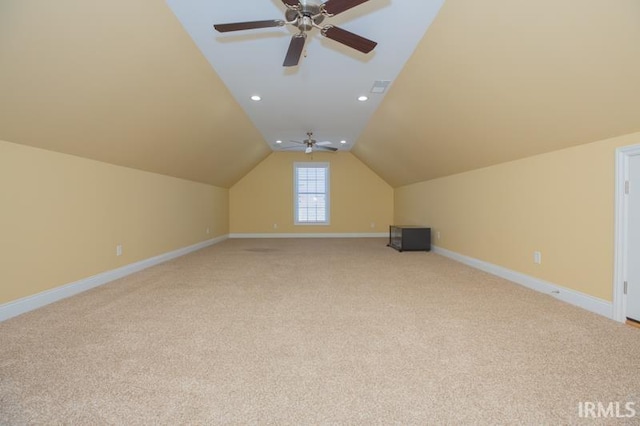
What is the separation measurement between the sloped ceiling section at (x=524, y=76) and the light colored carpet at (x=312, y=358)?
161 centimetres

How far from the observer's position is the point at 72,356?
1.76 meters

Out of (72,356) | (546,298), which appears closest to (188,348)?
(72,356)

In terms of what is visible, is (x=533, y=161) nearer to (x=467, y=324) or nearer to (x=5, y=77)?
(x=467, y=324)

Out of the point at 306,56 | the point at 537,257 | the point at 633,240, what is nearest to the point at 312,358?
the point at 306,56

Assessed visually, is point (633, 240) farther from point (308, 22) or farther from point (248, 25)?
point (248, 25)

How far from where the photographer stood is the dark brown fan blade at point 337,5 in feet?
5.84

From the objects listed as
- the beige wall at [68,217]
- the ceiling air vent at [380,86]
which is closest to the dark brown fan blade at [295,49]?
the ceiling air vent at [380,86]

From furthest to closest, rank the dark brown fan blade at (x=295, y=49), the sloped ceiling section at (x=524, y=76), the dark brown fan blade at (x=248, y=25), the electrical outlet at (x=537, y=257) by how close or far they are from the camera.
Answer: the electrical outlet at (x=537, y=257)
the dark brown fan blade at (x=295, y=49)
the dark brown fan blade at (x=248, y=25)
the sloped ceiling section at (x=524, y=76)

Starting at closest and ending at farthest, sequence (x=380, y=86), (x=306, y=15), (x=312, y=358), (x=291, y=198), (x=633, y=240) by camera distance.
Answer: (x=312, y=358)
(x=306, y=15)
(x=633, y=240)
(x=380, y=86)
(x=291, y=198)

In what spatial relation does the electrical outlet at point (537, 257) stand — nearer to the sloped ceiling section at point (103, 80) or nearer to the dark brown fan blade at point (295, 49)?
the dark brown fan blade at point (295, 49)

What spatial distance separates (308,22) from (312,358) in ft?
7.06

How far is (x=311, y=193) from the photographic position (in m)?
8.55
